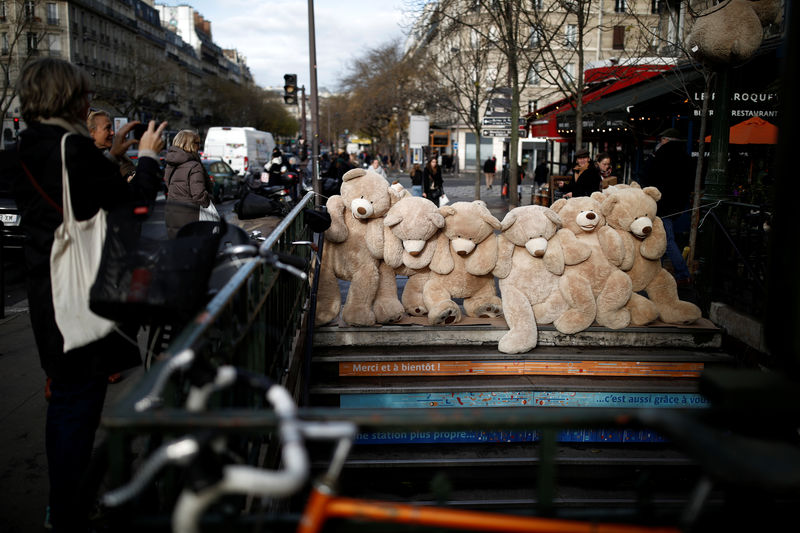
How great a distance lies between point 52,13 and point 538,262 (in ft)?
240

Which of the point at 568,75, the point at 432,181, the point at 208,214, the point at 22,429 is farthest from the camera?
the point at 432,181

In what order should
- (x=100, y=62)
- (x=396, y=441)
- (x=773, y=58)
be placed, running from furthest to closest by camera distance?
(x=100, y=62) → (x=773, y=58) → (x=396, y=441)

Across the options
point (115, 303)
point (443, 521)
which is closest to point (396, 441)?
point (115, 303)

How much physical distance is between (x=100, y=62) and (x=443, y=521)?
268 ft

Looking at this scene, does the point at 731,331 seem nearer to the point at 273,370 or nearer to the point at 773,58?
the point at 273,370

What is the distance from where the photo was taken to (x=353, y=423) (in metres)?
1.72

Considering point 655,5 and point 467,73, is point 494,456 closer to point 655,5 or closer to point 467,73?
point 467,73

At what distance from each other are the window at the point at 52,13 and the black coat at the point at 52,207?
73.0 metres

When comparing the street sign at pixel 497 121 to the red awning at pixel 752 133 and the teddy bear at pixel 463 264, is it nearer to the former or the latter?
the red awning at pixel 752 133

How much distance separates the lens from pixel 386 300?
5.46 meters

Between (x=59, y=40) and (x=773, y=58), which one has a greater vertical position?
(x=59, y=40)

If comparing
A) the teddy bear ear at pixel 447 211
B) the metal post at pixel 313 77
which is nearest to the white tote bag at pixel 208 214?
the teddy bear ear at pixel 447 211

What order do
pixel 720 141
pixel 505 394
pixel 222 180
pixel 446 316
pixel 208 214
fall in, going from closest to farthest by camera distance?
pixel 208 214, pixel 505 394, pixel 446 316, pixel 720 141, pixel 222 180

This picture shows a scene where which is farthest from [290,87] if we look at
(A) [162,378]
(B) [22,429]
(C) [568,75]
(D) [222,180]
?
(A) [162,378]
